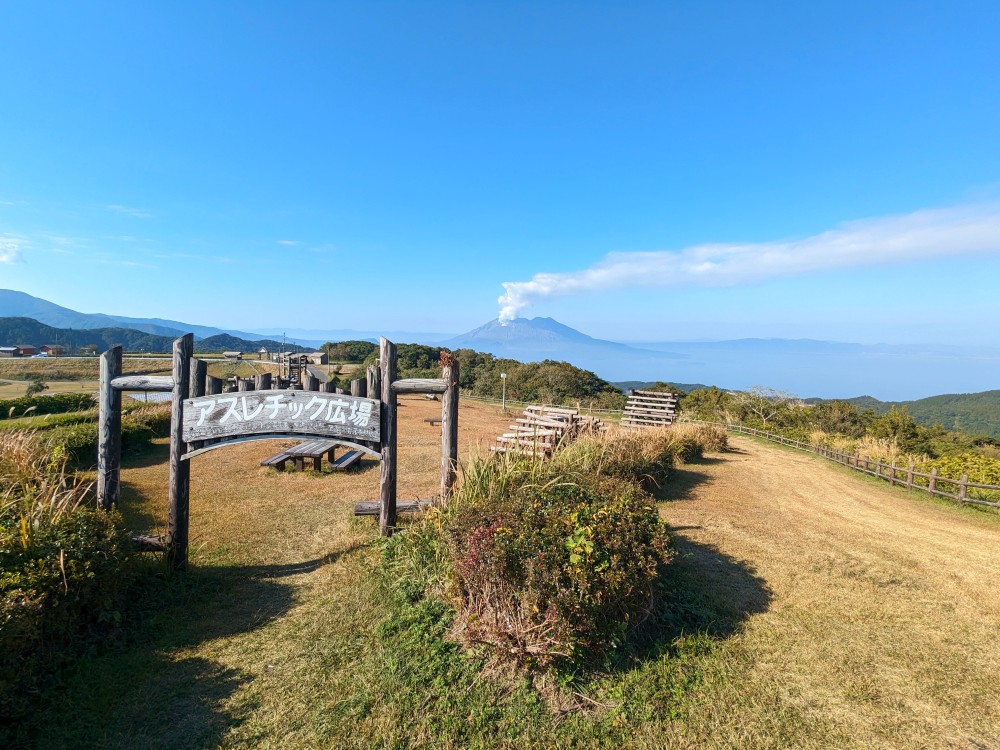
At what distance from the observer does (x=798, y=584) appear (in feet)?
19.7

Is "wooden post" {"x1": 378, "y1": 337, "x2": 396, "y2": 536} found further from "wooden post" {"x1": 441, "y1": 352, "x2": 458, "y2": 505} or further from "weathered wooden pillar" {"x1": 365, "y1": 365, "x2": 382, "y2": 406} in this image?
"wooden post" {"x1": 441, "y1": 352, "x2": 458, "y2": 505}


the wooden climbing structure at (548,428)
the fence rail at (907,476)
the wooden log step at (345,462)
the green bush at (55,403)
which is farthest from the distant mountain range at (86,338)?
the fence rail at (907,476)

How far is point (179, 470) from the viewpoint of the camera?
575 centimetres

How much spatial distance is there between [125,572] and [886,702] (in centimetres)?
735

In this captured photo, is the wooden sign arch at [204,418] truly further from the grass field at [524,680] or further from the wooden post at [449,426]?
the grass field at [524,680]

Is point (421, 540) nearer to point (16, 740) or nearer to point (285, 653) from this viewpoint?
A: point (285, 653)

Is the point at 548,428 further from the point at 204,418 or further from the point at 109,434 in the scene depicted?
the point at 109,434

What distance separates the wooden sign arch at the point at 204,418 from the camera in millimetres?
5668

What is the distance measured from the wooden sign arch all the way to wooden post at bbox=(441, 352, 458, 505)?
0.77 m


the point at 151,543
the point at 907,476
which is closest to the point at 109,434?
the point at 151,543

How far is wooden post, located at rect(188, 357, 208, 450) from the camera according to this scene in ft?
19.2

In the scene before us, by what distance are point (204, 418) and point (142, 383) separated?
104 cm

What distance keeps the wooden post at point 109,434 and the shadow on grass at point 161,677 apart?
115 cm

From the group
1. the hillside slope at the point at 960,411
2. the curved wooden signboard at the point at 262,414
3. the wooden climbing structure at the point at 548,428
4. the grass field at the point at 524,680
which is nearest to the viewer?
the grass field at the point at 524,680
